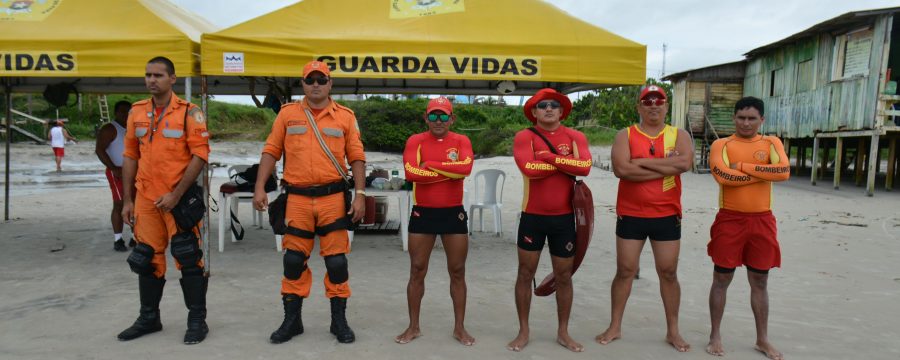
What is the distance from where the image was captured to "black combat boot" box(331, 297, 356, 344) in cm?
392

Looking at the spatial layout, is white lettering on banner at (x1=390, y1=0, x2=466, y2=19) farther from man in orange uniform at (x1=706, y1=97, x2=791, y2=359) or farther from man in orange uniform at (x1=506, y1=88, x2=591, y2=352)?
man in orange uniform at (x1=706, y1=97, x2=791, y2=359)

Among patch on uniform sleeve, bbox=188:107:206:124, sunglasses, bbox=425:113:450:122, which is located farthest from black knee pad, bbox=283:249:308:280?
sunglasses, bbox=425:113:450:122

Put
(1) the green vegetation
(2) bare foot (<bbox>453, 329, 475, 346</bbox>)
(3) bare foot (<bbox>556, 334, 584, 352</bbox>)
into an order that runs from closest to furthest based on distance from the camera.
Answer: (3) bare foot (<bbox>556, 334, 584, 352</bbox>) → (2) bare foot (<bbox>453, 329, 475, 346</bbox>) → (1) the green vegetation

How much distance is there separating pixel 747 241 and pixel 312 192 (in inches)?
115

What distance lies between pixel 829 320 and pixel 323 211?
161 inches

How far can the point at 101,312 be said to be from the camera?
4.51 metres

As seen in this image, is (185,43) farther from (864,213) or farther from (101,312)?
(864,213)

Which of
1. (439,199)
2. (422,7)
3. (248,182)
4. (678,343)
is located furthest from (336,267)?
(248,182)

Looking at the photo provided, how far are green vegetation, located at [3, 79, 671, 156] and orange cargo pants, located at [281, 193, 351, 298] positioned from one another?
1134 inches

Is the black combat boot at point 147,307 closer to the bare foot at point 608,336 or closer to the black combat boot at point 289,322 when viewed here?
the black combat boot at point 289,322

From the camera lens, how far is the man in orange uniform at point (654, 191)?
3.77m

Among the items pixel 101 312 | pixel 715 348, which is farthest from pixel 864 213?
pixel 101 312

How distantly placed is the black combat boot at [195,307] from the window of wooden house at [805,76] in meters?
19.6

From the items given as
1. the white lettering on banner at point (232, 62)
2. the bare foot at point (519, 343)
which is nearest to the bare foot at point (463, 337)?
the bare foot at point (519, 343)
